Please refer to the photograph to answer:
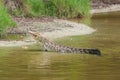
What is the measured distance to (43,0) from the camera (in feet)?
110

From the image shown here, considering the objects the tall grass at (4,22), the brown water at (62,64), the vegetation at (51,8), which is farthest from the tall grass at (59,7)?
the brown water at (62,64)

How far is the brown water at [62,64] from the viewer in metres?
14.2

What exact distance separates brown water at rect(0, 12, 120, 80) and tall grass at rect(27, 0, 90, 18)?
9.63 m

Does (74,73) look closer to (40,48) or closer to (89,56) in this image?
(89,56)

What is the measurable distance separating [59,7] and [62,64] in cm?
1715

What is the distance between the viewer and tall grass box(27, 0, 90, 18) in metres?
31.8

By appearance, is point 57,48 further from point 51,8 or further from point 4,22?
point 51,8

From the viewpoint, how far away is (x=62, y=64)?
16.2m

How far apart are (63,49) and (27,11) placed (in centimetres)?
1161

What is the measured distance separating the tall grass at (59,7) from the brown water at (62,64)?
31.6 feet

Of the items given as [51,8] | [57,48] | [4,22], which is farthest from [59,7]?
[57,48]

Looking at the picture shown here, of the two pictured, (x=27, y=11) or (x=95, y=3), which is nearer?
(x=27, y=11)

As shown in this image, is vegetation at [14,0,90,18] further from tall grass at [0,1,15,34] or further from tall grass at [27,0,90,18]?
tall grass at [0,1,15,34]

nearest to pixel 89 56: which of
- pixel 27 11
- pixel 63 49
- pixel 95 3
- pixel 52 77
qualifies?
pixel 63 49
